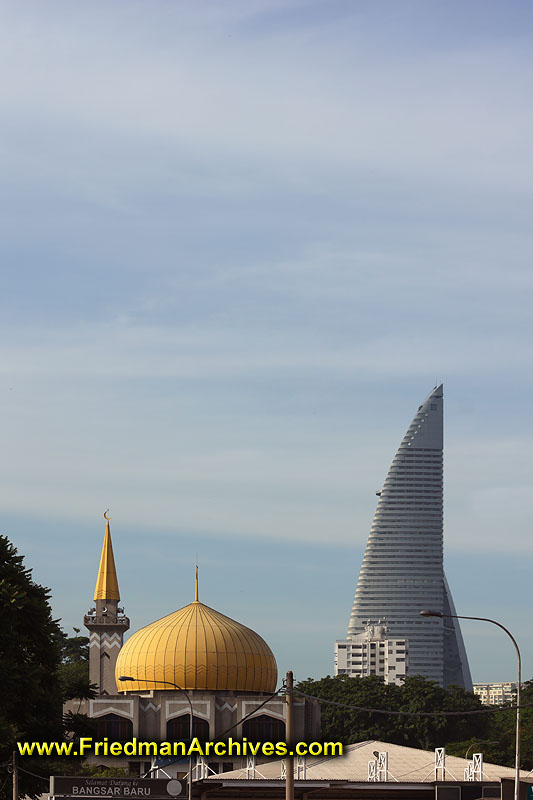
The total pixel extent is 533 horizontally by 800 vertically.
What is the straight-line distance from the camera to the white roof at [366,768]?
A: 59250 millimetres

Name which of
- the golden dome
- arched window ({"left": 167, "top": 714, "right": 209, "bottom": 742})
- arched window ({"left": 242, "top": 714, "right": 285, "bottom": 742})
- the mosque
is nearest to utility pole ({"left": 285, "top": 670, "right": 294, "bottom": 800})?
the mosque

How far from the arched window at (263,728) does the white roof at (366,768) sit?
21.1 metres

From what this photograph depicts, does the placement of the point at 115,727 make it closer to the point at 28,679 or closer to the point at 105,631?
the point at 105,631

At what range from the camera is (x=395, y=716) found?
116812mm

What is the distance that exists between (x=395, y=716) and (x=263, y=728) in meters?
28.8

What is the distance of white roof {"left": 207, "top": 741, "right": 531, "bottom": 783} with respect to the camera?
59.2 metres

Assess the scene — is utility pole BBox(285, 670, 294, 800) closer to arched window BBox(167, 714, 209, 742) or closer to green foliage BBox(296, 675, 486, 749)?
arched window BBox(167, 714, 209, 742)

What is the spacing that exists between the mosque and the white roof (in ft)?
70.7

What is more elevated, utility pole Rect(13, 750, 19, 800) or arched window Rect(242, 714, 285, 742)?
utility pole Rect(13, 750, 19, 800)

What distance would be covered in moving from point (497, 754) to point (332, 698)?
20000mm

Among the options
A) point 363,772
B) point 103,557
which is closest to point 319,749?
point 363,772

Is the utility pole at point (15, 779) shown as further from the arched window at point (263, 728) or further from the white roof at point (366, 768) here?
the arched window at point (263, 728)

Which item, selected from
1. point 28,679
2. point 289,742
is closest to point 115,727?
point 28,679

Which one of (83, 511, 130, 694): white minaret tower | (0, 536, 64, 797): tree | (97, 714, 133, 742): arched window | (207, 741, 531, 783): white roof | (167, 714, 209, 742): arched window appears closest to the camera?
(0, 536, 64, 797): tree
